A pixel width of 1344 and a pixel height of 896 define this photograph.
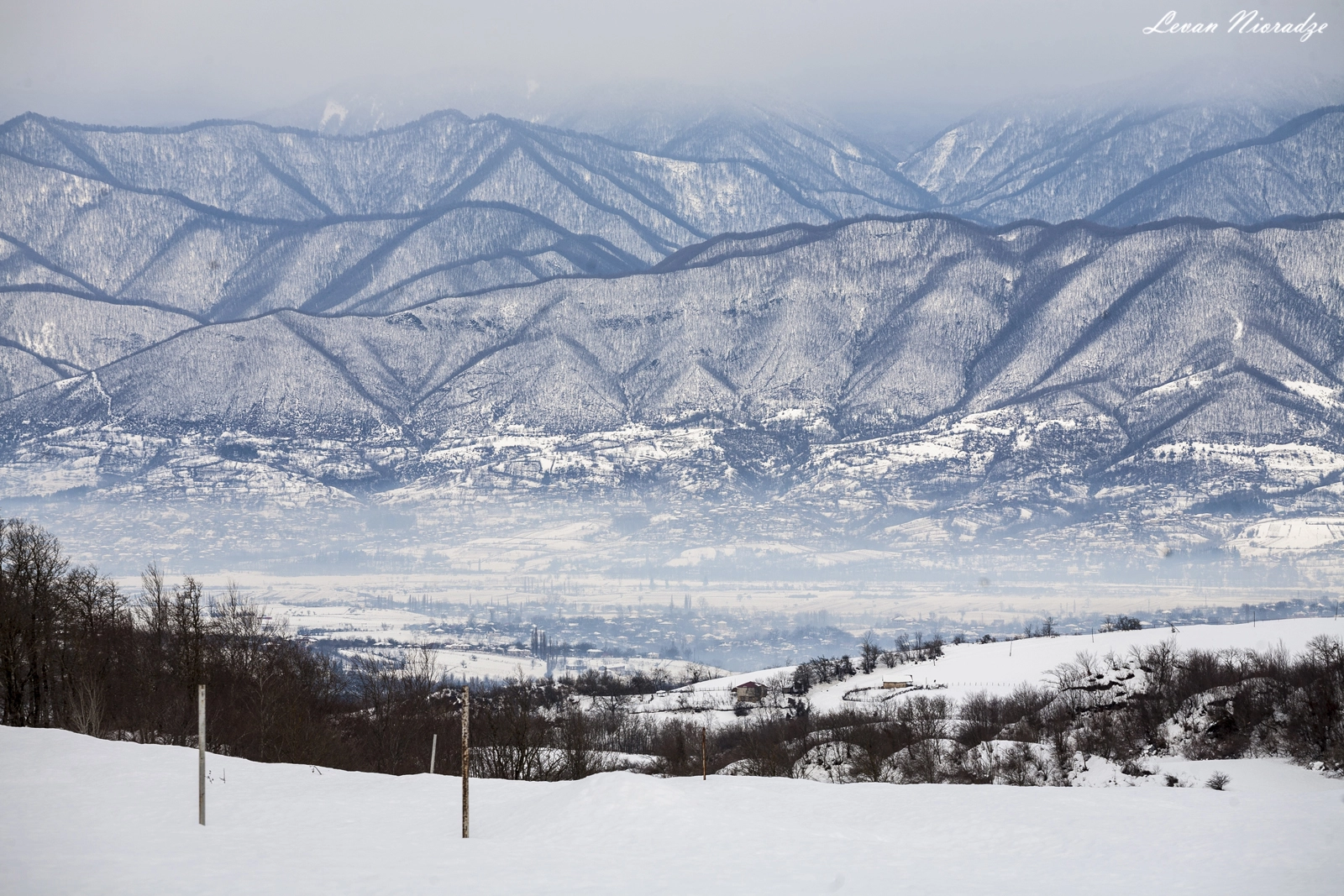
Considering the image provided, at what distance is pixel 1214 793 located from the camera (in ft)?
191

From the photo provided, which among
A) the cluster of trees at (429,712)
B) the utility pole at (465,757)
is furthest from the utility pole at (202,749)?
the cluster of trees at (429,712)

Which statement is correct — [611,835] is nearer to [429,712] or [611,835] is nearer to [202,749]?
[202,749]

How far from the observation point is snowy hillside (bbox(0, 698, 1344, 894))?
4122 cm

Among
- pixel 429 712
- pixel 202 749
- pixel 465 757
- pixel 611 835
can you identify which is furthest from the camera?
pixel 429 712

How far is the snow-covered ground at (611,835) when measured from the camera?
135ft

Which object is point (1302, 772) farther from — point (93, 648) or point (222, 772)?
point (93, 648)

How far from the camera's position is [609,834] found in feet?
160

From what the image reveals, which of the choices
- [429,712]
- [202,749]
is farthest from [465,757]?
[429,712]

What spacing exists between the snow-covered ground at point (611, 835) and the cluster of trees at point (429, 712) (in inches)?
768

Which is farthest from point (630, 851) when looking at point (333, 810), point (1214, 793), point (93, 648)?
point (93, 648)

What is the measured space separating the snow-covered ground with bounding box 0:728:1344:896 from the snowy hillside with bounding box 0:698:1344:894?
0.12 metres

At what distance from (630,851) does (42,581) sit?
188ft

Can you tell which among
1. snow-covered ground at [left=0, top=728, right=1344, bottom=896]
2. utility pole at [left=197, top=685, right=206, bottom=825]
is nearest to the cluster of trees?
snow-covered ground at [left=0, top=728, right=1344, bottom=896]

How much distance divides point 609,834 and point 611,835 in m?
0.11
